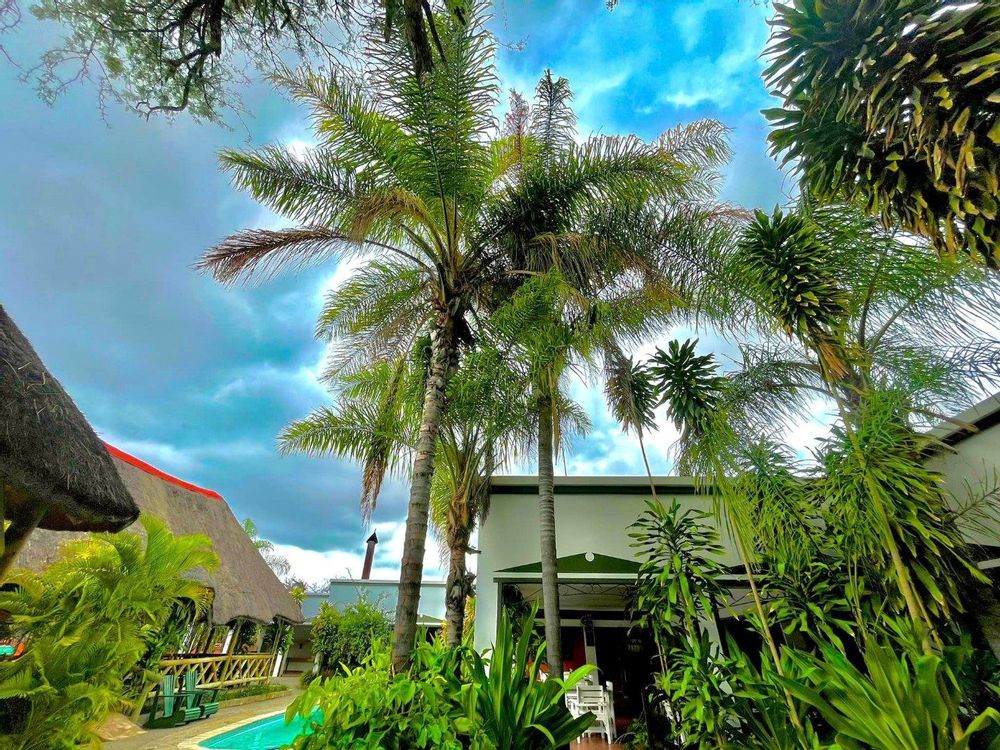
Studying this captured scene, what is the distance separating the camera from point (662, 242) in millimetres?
7418

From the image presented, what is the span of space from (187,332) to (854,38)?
38862 mm

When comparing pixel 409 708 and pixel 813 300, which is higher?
pixel 813 300

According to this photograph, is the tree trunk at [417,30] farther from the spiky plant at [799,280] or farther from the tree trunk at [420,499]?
the spiky plant at [799,280]

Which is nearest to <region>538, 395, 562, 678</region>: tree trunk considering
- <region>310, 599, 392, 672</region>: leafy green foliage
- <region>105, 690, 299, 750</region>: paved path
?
<region>105, 690, 299, 750</region>: paved path

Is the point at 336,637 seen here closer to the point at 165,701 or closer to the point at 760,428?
the point at 165,701

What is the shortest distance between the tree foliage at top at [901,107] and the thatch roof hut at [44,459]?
22.7 ft

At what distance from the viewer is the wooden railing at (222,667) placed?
36.3 ft

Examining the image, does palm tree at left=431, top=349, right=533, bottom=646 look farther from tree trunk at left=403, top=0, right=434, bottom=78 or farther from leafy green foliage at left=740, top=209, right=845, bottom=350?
tree trunk at left=403, top=0, right=434, bottom=78

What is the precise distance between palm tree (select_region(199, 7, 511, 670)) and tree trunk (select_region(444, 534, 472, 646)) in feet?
7.19

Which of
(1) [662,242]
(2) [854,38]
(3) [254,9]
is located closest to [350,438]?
(3) [254,9]

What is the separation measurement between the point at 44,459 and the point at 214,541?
13.1 meters

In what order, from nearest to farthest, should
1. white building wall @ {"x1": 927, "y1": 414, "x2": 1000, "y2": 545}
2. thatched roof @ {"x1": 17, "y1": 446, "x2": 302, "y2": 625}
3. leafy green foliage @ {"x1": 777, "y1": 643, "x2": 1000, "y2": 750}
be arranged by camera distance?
leafy green foliage @ {"x1": 777, "y1": 643, "x2": 1000, "y2": 750} → white building wall @ {"x1": 927, "y1": 414, "x2": 1000, "y2": 545} → thatched roof @ {"x1": 17, "y1": 446, "x2": 302, "y2": 625}

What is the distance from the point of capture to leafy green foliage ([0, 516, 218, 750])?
3988 mm

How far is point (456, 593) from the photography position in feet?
24.1
